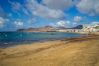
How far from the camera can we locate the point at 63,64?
8328mm

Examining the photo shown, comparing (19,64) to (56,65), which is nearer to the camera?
(56,65)

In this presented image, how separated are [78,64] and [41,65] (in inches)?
76.4

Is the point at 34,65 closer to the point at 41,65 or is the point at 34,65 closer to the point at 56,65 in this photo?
the point at 41,65

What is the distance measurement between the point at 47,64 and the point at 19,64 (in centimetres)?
167

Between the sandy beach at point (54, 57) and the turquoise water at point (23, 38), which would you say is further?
the turquoise water at point (23, 38)

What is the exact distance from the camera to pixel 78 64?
8.08m

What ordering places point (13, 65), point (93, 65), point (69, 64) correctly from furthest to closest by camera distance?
point (13, 65) → point (69, 64) → point (93, 65)

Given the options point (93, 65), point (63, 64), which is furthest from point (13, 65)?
point (93, 65)

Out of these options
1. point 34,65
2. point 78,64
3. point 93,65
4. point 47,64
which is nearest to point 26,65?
point 34,65

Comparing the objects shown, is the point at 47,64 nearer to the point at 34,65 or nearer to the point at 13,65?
the point at 34,65

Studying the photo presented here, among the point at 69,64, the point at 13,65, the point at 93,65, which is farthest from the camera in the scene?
the point at 13,65

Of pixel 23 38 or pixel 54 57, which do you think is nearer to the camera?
pixel 54 57

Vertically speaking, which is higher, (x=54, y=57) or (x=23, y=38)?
(x=23, y=38)

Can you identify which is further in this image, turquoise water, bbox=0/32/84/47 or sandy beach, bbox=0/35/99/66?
turquoise water, bbox=0/32/84/47
